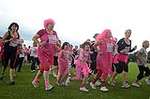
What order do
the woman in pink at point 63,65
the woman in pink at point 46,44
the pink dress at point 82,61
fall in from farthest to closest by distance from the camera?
1. the woman in pink at point 63,65
2. the pink dress at point 82,61
3. the woman in pink at point 46,44

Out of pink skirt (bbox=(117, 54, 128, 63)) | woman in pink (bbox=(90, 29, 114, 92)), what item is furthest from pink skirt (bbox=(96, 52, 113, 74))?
pink skirt (bbox=(117, 54, 128, 63))

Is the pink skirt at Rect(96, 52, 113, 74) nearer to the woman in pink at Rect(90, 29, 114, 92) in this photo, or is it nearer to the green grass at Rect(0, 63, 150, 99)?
the woman in pink at Rect(90, 29, 114, 92)

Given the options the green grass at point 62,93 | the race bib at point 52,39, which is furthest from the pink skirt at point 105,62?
the race bib at point 52,39

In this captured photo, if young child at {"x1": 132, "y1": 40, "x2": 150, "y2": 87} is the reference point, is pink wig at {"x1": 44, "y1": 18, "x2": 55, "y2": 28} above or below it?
above

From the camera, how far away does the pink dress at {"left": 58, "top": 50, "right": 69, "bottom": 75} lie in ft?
56.6

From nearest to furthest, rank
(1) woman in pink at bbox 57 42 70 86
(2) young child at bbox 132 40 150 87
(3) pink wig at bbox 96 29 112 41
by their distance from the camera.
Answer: (3) pink wig at bbox 96 29 112 41
(1) woman in pink at bbox 57 42 70 86
(2) young child at bbox 132 40 150 87

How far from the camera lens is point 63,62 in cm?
1742

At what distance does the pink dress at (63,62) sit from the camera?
17266 mm

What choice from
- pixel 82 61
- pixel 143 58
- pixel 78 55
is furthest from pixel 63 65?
pixel 143 58

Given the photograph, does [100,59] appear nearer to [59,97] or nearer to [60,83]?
[60,83]

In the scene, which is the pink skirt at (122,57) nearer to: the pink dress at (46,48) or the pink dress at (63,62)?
the pink dress at (63,62)

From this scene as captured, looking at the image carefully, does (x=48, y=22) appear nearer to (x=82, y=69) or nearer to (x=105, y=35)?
(x=82, y=69)

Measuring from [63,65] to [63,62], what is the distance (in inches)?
5.9

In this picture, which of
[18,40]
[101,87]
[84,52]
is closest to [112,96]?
[101,87]
